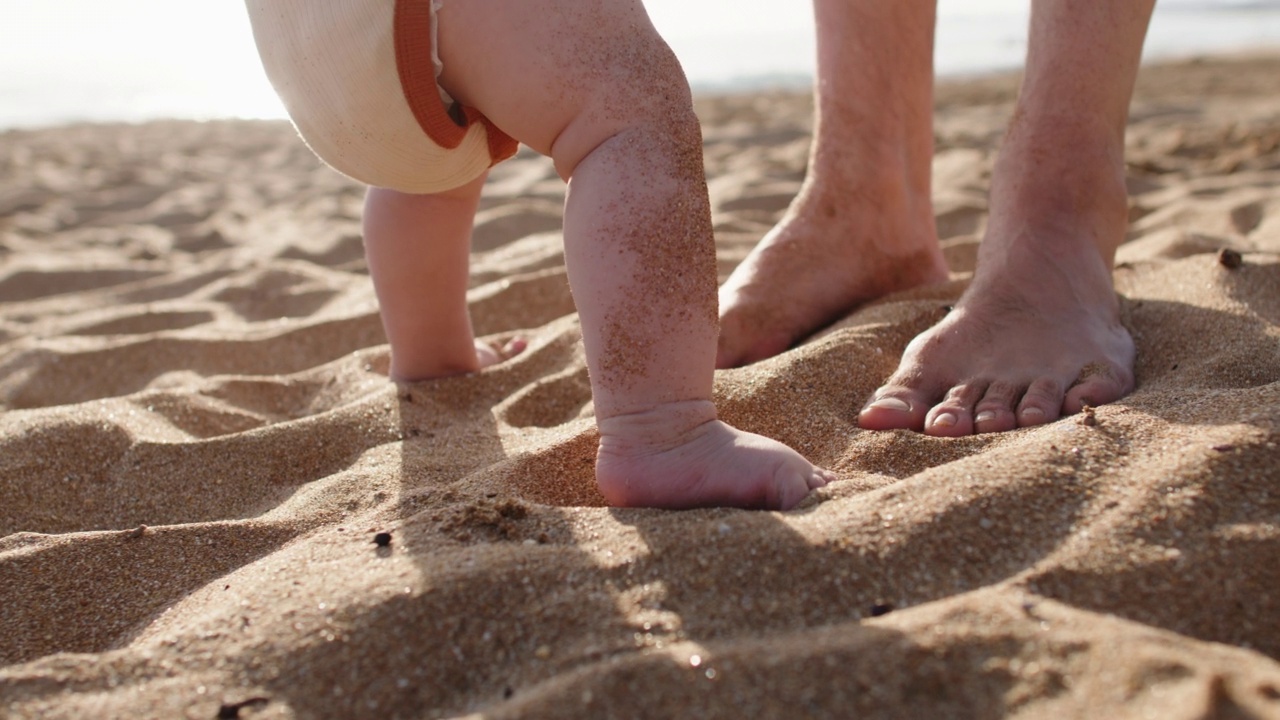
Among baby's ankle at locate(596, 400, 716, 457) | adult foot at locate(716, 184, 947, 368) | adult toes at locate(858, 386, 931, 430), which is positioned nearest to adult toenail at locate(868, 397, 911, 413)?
adult toes at locate(858, 386, 931, 430)

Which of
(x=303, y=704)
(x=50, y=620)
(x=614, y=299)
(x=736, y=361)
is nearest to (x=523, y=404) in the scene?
(x=736, y=361)

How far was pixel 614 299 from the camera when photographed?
139 cm

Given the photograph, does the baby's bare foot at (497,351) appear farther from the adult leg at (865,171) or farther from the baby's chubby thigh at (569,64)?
the baby's chubby thigh at (569,64)

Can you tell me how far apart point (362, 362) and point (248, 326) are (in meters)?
0.75

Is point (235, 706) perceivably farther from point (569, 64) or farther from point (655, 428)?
point (569, 64)

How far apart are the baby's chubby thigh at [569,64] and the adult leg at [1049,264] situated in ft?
1.93

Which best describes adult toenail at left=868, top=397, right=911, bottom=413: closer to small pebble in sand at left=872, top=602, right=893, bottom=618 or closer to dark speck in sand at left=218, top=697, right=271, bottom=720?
small pebble in sand at left=872, top=602, right=893, bottom=618

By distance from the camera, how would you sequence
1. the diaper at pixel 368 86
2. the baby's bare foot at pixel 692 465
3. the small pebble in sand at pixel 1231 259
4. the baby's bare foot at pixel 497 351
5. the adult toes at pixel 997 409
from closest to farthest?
the baby's bare foot at pixel 692 465 < the diaper at pixel 368 86 < the adult toes at pixel 997 409 < the small pebble in sand at pixel 1231 259 < the baby's bare foot at pixel 497 351

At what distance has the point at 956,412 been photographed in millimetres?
1629

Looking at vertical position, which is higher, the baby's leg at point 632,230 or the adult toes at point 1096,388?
the baby's leg at point 632,230

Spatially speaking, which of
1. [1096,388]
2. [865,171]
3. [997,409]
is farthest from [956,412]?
[865,171]

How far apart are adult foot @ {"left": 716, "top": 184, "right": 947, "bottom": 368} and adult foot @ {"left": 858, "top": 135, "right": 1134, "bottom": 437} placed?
34 centimetres

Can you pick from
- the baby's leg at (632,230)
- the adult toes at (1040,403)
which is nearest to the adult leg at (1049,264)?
the adult toes at (1040,403)

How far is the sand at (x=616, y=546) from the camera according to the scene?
0.94 meters
